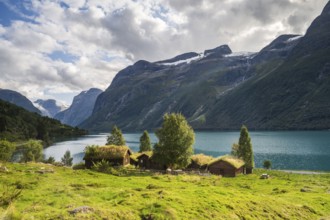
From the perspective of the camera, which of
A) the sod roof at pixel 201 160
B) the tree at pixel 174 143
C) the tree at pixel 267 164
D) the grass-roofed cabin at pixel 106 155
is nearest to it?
the tree at pixel 174 143

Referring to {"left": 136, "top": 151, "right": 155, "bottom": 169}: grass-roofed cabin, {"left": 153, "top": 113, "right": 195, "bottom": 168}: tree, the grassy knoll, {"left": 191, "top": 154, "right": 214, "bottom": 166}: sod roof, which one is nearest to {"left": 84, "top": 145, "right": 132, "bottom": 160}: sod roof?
{"left": 153, "top": 113, "right": 195, "bottom": 168}: tree

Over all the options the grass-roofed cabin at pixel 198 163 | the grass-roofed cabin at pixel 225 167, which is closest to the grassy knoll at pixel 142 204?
the grass-roofed cabin at pixel 225 167

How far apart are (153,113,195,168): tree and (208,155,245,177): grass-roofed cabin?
1379cm

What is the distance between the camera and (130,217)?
22.0 metres

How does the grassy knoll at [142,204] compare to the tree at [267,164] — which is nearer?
the grassy knoll at [142,204]

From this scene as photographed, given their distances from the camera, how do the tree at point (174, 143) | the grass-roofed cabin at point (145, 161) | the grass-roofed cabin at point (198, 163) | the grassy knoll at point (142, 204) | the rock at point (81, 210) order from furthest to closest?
the grass-roofed cabin at point (145, 161), the grass-roofed cabin at point (198, 163), the tree at point (174, 143), the grassy knoll at point (142, 204), the rock at point (81, 210)

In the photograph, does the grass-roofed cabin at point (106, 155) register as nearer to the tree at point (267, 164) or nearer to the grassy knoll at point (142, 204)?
the grassy knoll at point (142, 204)

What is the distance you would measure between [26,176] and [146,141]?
239 feet

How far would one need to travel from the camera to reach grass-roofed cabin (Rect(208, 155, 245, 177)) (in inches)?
3098

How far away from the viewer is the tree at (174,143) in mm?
68938

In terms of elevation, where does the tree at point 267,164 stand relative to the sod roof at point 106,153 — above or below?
below

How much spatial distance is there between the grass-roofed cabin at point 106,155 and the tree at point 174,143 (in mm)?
8477

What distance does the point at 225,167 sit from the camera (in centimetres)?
7944

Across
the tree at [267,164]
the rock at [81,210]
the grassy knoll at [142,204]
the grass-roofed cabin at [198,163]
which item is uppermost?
the rock at [81,210]
